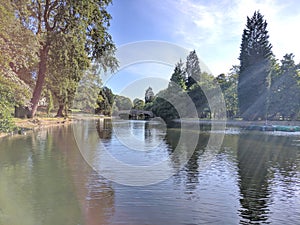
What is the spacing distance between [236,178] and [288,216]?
2.96 metres

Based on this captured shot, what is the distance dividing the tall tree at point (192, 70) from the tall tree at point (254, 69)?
16500 millimetres

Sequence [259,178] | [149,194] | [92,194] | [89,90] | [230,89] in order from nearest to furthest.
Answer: [92,194] < [149,194] < [259,178] < [89,90] < [230,89]

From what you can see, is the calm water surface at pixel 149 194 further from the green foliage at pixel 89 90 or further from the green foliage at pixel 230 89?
the green foliage at pixel 230 89

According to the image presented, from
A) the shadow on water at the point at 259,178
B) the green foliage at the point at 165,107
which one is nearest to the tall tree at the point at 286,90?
the green foliage at the point at 165,107

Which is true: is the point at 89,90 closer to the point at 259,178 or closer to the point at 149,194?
the point at 259,178

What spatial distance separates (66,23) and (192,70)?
150ft

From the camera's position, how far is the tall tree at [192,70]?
59.6 m

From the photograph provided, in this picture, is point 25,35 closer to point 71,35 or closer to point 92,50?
point 71,35

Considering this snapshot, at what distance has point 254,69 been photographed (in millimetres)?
A: 41125

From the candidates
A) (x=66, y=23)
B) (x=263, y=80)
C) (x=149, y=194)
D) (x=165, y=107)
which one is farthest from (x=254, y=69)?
(x=149, y=194)

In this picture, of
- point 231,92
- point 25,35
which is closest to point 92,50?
point 25,35

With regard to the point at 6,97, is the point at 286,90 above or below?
above

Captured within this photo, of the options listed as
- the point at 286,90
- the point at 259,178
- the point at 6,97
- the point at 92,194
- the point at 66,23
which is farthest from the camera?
the point at 286,90

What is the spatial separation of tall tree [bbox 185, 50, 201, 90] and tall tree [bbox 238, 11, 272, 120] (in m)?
16.5
